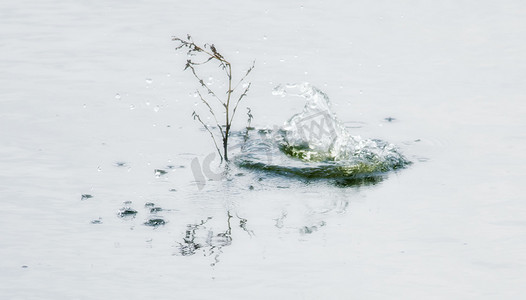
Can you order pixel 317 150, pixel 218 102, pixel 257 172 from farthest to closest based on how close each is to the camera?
pixel 218 102 < pixel 317 150 < pixel 257 172

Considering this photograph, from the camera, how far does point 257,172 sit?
8328 millimetres

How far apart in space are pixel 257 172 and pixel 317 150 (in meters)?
0.79

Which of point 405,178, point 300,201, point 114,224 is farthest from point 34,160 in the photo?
point 405,178

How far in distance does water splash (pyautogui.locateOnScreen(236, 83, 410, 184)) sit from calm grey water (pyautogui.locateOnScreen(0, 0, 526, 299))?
0.77ft

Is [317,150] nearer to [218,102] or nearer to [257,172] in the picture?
[257,172]

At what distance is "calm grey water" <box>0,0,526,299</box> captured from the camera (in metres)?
6.31

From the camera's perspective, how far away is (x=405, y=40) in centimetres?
1202

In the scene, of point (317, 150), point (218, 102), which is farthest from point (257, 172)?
point (218, 102)

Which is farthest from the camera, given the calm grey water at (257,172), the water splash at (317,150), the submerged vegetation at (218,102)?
the submerged vegetation at (218,102)

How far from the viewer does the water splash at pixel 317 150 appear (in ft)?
27.6

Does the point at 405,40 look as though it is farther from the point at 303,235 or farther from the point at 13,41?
the point at 303,235

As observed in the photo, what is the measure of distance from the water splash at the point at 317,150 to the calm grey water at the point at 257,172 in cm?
24

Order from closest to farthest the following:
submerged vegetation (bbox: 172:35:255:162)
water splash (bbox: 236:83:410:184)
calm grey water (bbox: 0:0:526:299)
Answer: calm grey water (bbox: 0:0:526:299)
water splash (bbox: 236:83:410:184)
submerged vegetation (bbox: 172:35:255:162)

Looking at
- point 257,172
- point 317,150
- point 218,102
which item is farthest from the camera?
point 218,102
